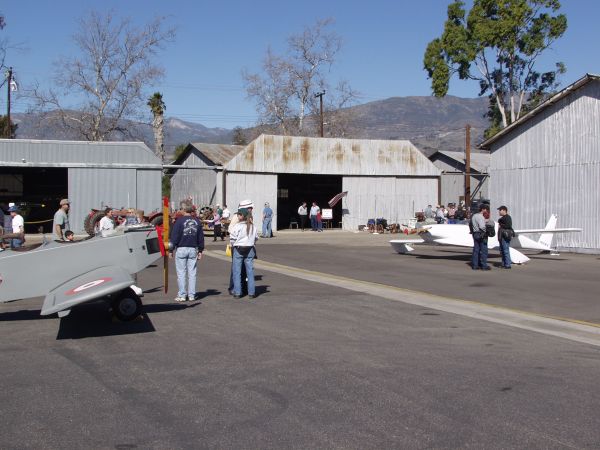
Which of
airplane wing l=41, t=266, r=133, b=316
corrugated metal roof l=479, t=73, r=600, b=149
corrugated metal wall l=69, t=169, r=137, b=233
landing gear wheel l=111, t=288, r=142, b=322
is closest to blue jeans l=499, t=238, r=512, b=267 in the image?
corrugated metal roof l=479, t=73, r=600, b=149

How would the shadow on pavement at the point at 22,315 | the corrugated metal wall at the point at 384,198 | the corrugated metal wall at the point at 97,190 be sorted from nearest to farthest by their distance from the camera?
the shadow on pavement at the point at 22,315 < the corrugated metal wall at the point at 97,190 < the corrugated metal wall at the point at 384,198

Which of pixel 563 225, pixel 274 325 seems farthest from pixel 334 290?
pixel 563 225

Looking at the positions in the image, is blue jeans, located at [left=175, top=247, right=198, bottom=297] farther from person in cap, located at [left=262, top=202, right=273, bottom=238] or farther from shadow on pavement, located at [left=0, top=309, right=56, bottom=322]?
person in cap, located at [left=262, top=202, right=273, bottom=238]

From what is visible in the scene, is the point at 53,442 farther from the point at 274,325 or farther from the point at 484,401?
the point at 274,325

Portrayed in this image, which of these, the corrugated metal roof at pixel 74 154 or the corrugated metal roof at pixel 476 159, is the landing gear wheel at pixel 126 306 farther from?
the corrugated metal roof at pixel 476 159

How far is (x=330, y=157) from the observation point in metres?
39.1

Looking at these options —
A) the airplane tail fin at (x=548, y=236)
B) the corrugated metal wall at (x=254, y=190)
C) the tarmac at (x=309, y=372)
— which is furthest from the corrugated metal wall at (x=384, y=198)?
the tarmac at (x=309, y=372)

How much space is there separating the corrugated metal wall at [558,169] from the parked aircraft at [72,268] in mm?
19803

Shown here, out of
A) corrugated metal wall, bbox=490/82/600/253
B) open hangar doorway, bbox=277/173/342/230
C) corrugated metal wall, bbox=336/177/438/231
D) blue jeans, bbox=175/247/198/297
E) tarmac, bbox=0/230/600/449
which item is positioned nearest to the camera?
tarmac, bbox=0/230/600/449

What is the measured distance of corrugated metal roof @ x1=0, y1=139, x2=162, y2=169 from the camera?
32.6 metres

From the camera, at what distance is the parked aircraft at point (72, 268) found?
9.36 m

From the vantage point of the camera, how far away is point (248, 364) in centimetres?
730

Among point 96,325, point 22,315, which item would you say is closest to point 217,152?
point 22,315

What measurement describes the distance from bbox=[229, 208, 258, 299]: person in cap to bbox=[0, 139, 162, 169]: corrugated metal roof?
902 inches
